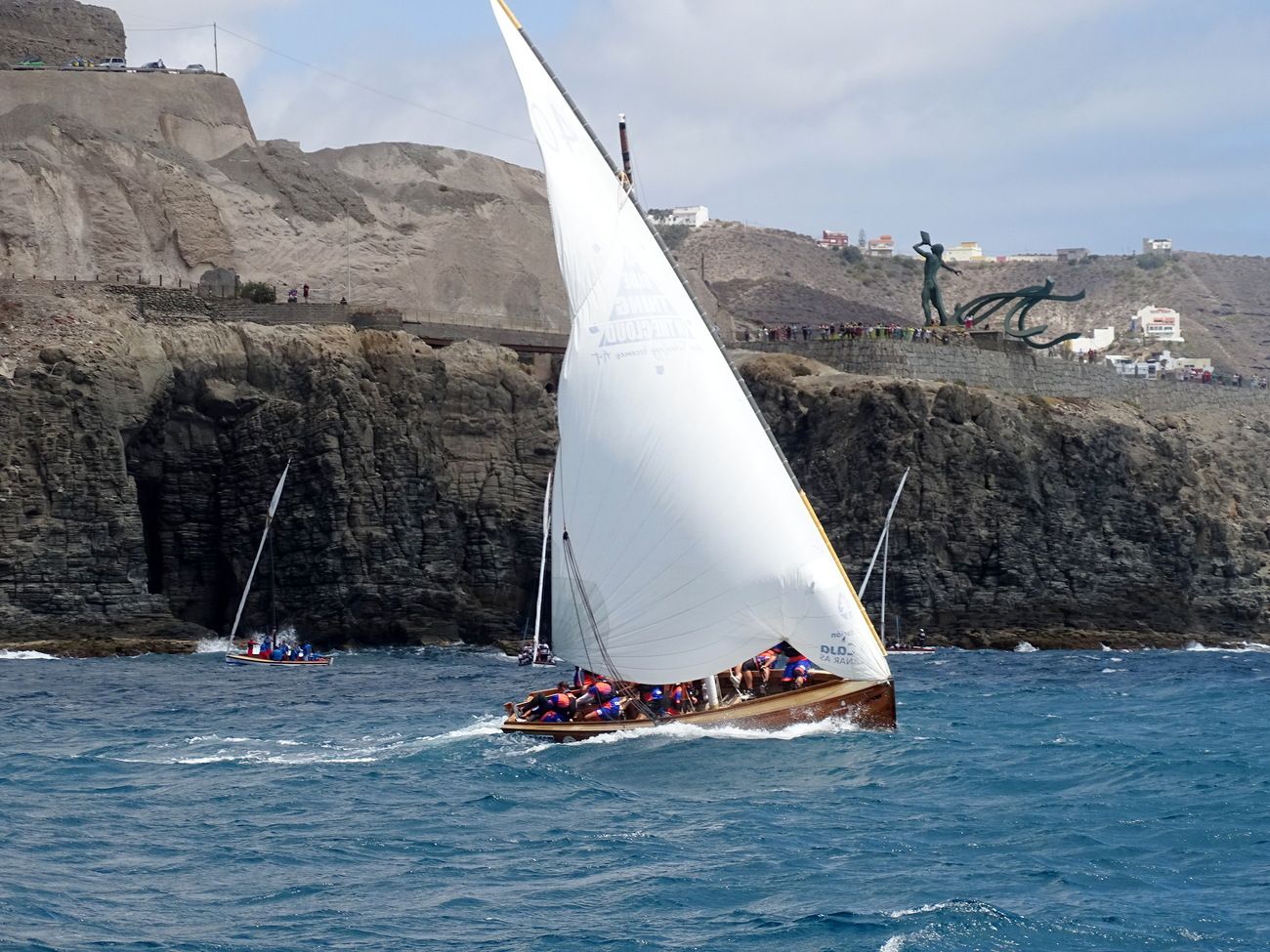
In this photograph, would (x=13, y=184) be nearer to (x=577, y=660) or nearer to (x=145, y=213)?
(x=145, y=213)

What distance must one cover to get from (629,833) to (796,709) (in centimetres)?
799

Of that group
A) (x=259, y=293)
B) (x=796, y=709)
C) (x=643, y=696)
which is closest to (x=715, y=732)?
(x=796, y=709)

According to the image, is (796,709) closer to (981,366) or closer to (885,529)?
(885,529)

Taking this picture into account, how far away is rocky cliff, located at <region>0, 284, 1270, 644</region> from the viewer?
64625mm

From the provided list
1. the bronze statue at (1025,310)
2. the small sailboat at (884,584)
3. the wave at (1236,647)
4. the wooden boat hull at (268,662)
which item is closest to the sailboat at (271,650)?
the wooden boat hull at (268,662)

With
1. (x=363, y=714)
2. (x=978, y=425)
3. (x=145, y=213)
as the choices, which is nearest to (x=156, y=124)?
(x=145, y=213)

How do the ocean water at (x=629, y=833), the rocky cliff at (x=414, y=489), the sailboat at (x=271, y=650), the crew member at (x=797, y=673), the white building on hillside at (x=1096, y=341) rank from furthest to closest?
the white building on hillside at (x=1096, y=341) < the rocky cliff at (x=414, y=489) < the sailboat at (x=271, y=650) < the crew member at (x=797, y=673) < the ocean water at (x=629, y=833)

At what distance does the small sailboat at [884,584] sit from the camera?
218ft

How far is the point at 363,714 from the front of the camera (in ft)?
141

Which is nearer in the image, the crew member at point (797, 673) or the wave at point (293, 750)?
the wave at point (293, 750)

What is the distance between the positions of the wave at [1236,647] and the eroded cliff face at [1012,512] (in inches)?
45.1

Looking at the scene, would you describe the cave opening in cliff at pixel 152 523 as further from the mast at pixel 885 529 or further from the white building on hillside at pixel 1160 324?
the white building on hillside at pixel 1160 324

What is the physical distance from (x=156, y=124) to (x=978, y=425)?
1657 inches

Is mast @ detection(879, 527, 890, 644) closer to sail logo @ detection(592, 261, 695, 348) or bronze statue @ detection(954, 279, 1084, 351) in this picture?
bronze statue @ detection(954, 279, 1084, 351)
